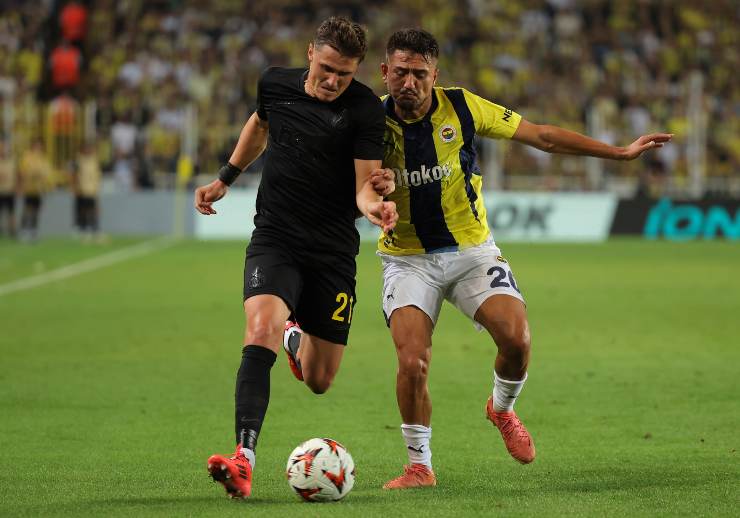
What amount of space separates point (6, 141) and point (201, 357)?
19404 millimetres

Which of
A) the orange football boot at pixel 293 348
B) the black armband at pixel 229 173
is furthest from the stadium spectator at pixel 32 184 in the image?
the black armband at pixel 229 173

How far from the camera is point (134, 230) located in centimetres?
2955

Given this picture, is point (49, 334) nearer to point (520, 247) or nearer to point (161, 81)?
point (520, 247)

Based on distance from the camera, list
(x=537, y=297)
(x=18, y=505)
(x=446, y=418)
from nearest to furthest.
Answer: (x=18, y=505) → (x=446, y=418) → (x=537, y=297)

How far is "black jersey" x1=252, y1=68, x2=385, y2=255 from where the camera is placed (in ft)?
21.1

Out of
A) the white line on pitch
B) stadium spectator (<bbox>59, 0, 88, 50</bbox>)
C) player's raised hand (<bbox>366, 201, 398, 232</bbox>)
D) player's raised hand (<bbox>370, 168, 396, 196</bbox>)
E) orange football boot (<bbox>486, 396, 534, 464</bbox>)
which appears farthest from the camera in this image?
stadium spectator (<bbox>59, 0, 88, 50</bbox>)

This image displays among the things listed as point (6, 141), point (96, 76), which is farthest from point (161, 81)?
point (6, 141)

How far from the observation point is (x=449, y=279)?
270 inches

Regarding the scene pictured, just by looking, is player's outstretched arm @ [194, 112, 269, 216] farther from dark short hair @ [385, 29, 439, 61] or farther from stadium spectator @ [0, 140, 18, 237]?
stadium spectator @ [0, 140, 18, 237]

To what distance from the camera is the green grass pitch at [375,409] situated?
19.1 ft

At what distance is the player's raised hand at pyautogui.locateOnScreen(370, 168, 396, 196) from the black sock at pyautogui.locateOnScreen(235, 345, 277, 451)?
92 cm

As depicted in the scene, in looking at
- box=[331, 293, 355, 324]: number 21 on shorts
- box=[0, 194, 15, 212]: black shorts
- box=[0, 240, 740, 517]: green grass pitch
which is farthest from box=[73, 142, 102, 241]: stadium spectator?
box=[331, 293, 355, 324]: number 21 on shorts

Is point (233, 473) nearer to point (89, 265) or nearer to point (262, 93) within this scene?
point (262, 93)

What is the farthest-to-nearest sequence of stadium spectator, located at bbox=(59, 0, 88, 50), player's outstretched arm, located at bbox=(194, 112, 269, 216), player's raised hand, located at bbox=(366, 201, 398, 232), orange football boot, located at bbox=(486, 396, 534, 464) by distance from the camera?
stadium spectator, located at bbox=(59, 0, 88, 50)
player's outstretched arm, located at bbox=(194, 112, 269, 216)
orange football boot, located at bbox=(486, 396, 534, 464)
player's raised hand, located at bbox=(366, 201, 398, 232)
